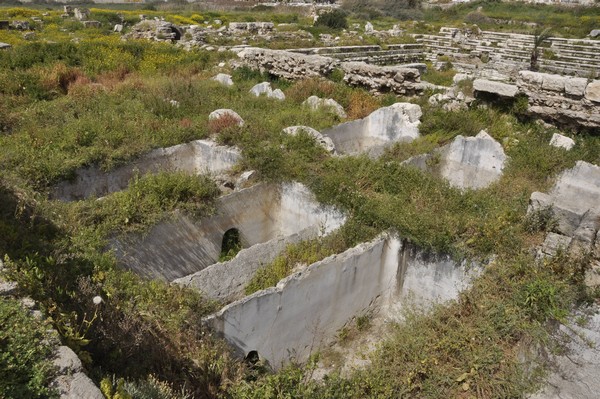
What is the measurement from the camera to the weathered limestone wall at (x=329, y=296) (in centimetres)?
532

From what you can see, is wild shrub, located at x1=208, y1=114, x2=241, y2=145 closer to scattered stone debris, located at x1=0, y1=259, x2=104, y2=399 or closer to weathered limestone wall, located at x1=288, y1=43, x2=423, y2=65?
scattered stone debris, located at x1=0, y1=259, x2=104, y2=399

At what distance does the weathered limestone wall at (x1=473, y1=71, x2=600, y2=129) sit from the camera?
30.9 feet

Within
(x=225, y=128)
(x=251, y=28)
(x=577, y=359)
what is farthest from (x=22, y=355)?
(x=251, y=28)

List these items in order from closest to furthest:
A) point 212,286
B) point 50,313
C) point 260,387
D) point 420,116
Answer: point 50,313 → point 260,387 → point 212,286 → point 420,116

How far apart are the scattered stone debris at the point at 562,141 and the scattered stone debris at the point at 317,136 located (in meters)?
4.76

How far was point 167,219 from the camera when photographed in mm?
6547

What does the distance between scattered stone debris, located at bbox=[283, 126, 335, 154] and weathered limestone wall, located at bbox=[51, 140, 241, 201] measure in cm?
129

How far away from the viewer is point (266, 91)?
13117 millimetres

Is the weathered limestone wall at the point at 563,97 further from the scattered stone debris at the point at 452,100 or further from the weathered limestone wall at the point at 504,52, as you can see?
the weathered limestone wall at the point at 504,52

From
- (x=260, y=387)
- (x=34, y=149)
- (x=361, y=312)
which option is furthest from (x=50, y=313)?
(x=34, y=149)

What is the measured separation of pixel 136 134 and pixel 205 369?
5.86 metres

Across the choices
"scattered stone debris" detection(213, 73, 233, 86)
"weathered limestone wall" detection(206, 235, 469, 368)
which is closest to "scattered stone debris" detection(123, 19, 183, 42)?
"scattered stone debris" detection(213, 73, 233, 86)

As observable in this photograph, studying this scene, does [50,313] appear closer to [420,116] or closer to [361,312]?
[361,312]

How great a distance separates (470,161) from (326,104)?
4.02 m
